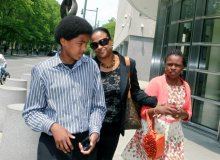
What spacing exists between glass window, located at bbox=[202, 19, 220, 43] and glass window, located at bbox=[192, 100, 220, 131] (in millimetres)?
1696

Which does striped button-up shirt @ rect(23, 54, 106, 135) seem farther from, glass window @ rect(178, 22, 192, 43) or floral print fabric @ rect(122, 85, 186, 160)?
glass window @ rect(178, 22, 192, 43)

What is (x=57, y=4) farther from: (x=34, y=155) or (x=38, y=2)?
(x=34, y=155)

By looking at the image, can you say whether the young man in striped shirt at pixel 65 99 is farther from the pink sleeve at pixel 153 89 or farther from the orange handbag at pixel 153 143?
the pink sleeve at pixel 153 89

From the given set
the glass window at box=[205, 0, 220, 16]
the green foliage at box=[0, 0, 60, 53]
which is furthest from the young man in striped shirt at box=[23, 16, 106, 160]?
the green foliage at box=[0, 0, 60, 53]

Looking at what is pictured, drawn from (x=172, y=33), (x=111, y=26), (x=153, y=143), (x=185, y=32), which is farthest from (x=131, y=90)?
(x=111, y=26)

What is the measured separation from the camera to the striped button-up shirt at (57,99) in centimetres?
237

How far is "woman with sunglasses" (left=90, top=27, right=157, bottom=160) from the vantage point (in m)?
3.42

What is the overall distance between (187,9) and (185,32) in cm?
77

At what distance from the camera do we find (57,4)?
90.2 meters

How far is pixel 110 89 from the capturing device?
3.39 metres

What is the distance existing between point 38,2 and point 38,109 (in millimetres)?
52446

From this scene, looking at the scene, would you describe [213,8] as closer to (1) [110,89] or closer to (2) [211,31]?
(2) [211,31]

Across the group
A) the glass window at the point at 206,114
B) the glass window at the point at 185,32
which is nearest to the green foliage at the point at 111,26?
the glass window at the point at 185,32

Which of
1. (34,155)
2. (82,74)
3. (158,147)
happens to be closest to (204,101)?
(34,155)
